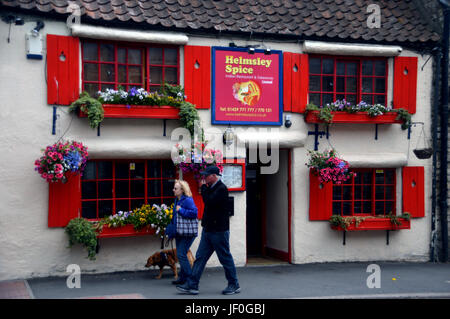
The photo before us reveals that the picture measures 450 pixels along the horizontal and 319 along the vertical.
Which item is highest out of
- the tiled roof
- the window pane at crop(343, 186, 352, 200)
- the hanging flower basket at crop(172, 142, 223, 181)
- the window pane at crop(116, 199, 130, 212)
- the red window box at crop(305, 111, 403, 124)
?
the tiled roof

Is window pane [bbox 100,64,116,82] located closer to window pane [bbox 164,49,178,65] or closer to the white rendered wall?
the white rendered wall

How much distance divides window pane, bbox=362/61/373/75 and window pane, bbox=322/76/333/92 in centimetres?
78

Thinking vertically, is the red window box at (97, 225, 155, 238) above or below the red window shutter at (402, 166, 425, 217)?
below

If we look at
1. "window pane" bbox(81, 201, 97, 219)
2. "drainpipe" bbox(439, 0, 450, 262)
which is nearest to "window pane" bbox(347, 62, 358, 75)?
"drainpipe" bbox(439, 0, 450, 262)

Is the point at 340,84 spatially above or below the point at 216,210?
above

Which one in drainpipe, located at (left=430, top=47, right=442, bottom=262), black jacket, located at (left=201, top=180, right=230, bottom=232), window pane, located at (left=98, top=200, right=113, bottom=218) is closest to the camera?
black jacket, located at (left=201, top=180, right=230, bottom=232)

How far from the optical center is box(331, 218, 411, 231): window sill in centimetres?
1067

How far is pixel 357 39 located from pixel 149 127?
4.73 meters

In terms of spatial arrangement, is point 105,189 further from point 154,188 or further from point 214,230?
point 214,230

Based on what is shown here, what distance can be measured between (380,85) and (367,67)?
1.62 feet

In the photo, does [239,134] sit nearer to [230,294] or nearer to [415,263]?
[230,294]

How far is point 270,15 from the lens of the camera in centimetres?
1082

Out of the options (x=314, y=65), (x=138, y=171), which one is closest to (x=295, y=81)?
(x=314, y=65)

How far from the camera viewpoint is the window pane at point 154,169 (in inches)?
392
